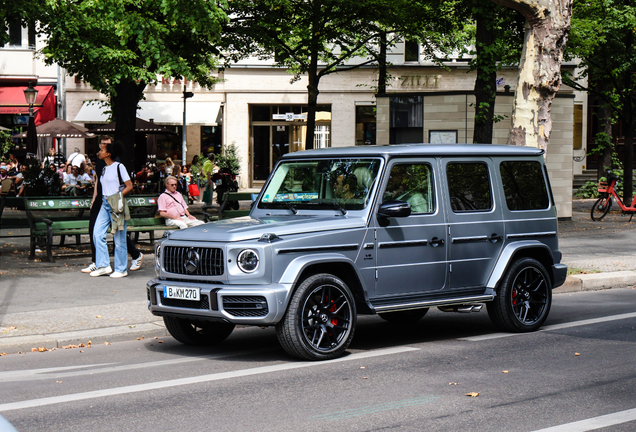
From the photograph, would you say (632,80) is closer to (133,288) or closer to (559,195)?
(559,195)

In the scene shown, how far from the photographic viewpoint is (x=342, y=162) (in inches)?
313

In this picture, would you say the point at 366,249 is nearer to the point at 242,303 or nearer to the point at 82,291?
the point at 242,303

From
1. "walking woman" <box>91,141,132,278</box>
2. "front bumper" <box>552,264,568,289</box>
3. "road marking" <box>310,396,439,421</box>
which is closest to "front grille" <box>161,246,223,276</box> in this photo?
"road marking" <box>310,396,439,421</box>

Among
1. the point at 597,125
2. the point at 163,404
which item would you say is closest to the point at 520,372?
the point at 163,404

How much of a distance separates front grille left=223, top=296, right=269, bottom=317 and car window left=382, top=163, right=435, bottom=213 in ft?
5.41

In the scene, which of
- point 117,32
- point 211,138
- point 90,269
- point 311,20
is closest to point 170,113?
point 211,138

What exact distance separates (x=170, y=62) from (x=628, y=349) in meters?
11.3

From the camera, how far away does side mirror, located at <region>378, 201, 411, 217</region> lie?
7.34 m

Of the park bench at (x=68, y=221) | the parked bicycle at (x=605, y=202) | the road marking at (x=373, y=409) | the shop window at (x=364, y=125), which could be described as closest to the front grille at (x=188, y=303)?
the road marking at (x=373, y=409)

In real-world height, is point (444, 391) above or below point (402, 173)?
below

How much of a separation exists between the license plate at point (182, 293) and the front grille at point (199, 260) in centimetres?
16

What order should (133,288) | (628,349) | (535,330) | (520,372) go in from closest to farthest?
(520,372) → (628,349) → (535,330) → (133,288)

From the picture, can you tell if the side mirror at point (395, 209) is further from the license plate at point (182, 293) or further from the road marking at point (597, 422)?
the road marking at point (597, 422)

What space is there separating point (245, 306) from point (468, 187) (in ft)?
9.11
